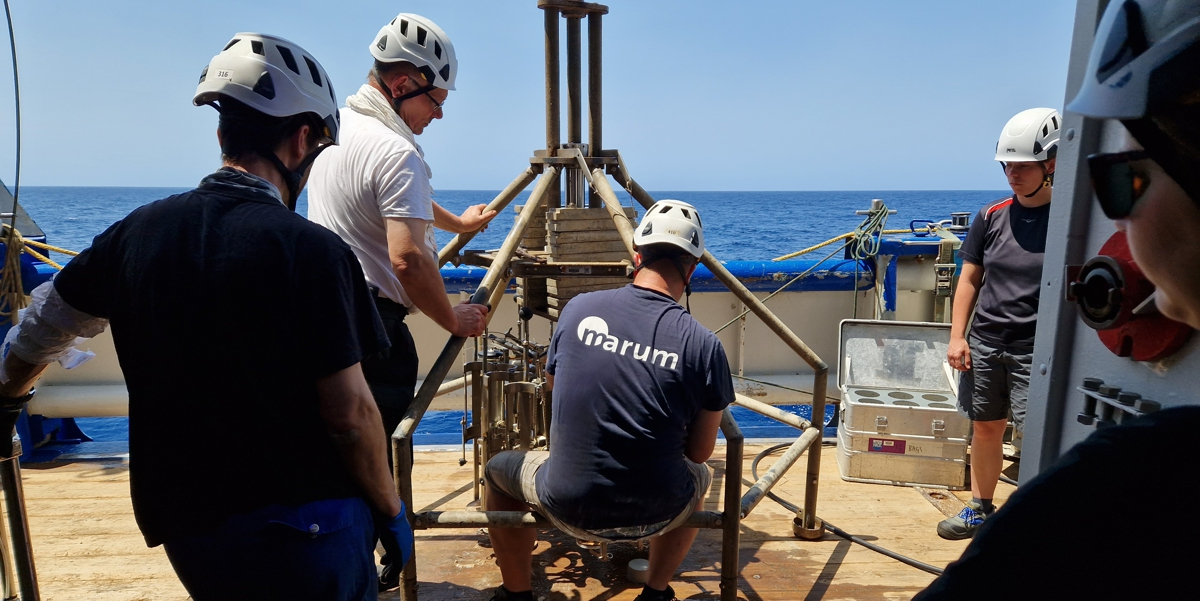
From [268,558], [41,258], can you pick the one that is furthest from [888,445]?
[41,258]

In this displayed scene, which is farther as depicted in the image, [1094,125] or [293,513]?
[293,513]

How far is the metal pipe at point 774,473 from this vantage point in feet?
9.48

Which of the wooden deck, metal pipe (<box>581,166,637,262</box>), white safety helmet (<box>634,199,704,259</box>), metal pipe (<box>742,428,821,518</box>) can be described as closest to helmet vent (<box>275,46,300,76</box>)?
white safety helmet (<box>634,199,704,259</box>)

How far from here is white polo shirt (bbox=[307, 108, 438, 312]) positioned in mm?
2510

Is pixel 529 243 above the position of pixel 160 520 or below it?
above

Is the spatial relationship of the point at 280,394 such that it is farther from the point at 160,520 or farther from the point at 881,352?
the point at 881,352

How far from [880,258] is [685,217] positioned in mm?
3603

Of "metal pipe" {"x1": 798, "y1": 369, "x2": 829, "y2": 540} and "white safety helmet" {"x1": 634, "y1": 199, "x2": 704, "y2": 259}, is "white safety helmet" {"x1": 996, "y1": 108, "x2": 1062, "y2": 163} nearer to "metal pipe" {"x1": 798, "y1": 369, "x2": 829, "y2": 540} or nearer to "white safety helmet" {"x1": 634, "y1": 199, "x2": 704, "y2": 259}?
"metal pipe" {"x1": 798, "y1": 369, "x2": 829, "y2": 540}

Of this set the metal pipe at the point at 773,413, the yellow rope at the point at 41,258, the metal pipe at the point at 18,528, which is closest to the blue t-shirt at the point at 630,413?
the metal pipe at the point at 773,413

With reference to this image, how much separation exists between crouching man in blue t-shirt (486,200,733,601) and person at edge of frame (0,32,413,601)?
95 cm

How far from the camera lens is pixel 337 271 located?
5.07 feet

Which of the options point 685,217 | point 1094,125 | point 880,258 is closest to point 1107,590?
point 1094,125

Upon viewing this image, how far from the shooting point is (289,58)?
1.79 m

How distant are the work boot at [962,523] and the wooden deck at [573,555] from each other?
0.06 metres
